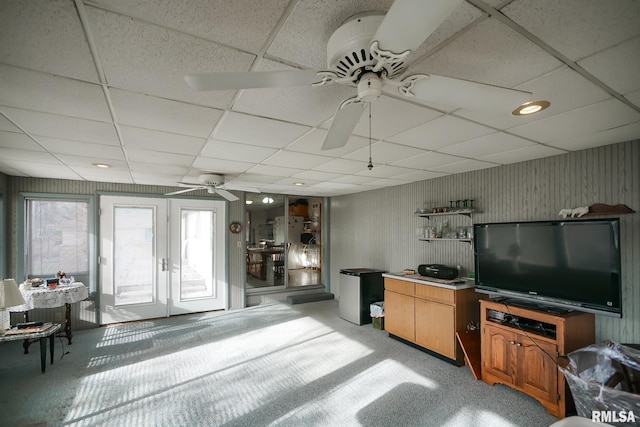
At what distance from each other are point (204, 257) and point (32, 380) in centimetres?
295

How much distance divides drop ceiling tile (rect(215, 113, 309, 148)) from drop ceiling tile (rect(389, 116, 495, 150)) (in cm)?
88

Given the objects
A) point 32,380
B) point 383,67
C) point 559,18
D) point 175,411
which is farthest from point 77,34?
point 32,380

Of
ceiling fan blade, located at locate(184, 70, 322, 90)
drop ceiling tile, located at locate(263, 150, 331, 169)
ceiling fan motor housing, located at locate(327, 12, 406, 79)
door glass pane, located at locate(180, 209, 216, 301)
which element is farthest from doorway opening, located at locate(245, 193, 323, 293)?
ceiling fan motor housing, located at locate(327, 12, 406, 79)

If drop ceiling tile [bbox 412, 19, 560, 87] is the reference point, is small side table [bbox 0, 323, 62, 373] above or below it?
below

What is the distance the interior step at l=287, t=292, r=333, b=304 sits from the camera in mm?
6360

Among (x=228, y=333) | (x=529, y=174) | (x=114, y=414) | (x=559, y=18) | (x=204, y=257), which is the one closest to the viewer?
(x=559, y=18)

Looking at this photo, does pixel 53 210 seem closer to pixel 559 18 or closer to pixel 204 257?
pixel 204 257

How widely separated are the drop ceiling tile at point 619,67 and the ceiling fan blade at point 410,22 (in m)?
1.07

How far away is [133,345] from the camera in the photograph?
4082 mm

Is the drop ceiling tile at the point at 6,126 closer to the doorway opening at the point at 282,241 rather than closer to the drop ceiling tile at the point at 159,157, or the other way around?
the drop ceiling tile at the point at 159,157

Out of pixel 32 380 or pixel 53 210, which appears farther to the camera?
pixel 53 210

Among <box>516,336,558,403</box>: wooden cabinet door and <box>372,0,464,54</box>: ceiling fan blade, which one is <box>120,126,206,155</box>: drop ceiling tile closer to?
<box>372,0,464,54</box>: ceiling fan blade

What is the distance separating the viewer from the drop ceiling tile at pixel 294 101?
66.5 inches

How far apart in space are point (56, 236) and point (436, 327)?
18.9ft
